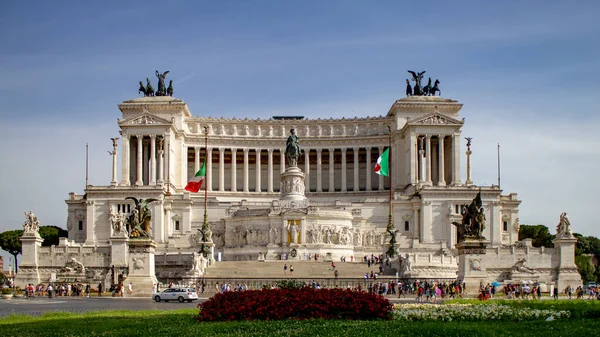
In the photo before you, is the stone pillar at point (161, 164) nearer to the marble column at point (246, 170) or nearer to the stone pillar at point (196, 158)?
the stone pillar at point (196, 158)

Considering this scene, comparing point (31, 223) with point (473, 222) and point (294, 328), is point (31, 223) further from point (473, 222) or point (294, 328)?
point (294, 328)

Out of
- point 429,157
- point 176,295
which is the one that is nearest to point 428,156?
point 429,157

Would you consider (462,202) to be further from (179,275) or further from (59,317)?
(59,317)

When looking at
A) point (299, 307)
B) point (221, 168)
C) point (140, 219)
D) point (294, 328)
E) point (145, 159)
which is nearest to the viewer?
point (294, 328)

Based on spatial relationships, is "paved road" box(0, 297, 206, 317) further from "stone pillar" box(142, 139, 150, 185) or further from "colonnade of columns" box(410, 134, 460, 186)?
"colonnade of columns" box(410, 134, 460, 186)

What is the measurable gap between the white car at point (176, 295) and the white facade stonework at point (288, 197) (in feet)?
78.4

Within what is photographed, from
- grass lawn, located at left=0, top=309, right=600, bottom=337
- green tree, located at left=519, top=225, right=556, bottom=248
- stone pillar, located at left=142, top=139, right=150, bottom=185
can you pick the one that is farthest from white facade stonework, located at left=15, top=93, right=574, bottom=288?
grass lawn, located at left=0, top=309, right=600, bottom=337

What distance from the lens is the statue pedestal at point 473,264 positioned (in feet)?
191

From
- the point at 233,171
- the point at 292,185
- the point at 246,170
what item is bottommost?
the point at 292,185

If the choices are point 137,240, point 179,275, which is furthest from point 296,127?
→ point 137,240

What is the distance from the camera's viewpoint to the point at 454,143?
121 m

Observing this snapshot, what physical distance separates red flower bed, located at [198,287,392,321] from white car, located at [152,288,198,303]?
2310cm

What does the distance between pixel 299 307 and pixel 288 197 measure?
7091cm

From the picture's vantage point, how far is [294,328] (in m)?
27.0
